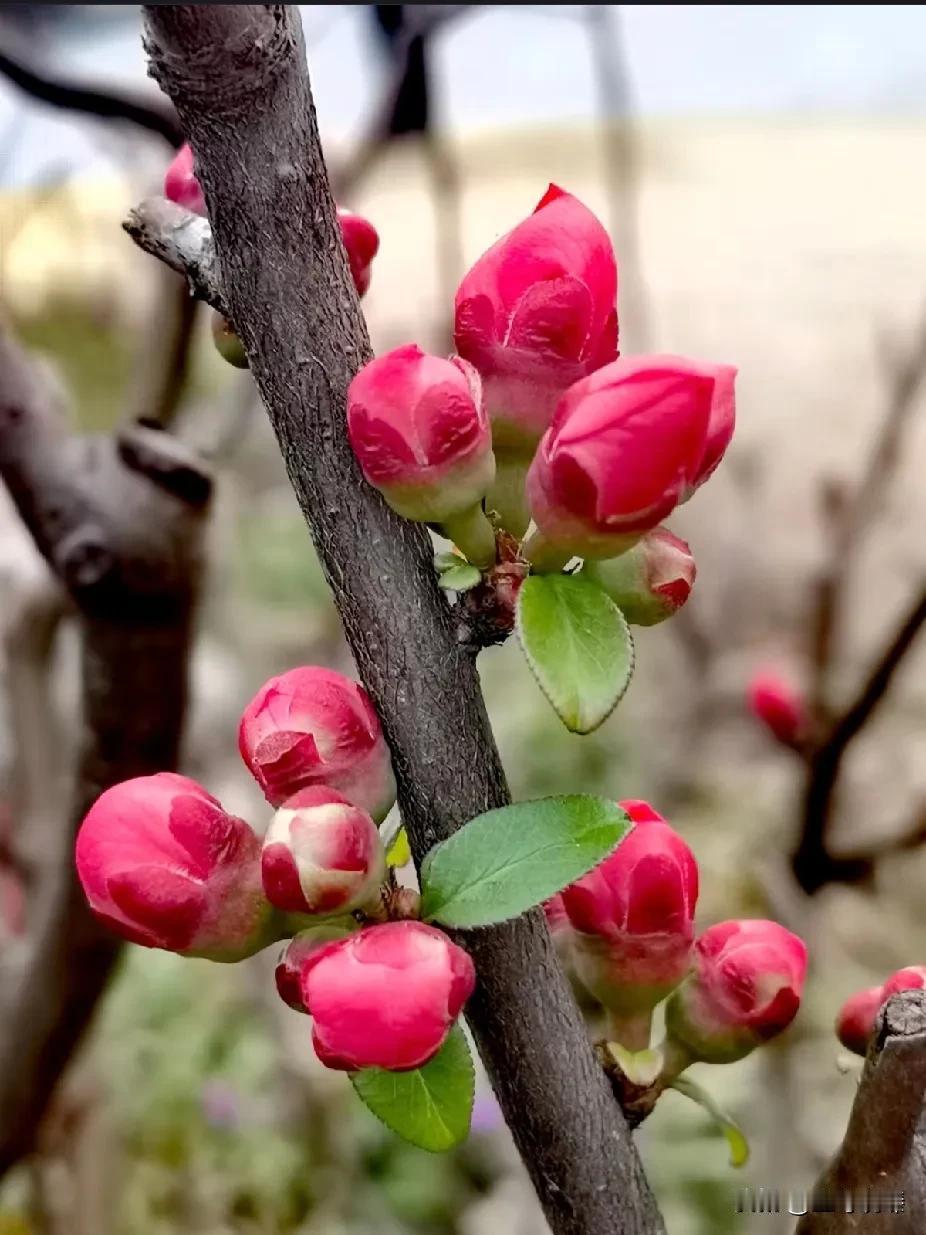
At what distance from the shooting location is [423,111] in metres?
1.42

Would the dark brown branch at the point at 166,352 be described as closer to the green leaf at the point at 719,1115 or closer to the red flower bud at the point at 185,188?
the red flower bud at the point at 185,188

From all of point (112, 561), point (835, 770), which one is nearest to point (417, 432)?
point (112, 561)

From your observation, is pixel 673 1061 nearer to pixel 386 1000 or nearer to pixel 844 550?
pixel 386 1000

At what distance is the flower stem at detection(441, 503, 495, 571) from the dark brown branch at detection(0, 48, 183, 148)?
534 mm

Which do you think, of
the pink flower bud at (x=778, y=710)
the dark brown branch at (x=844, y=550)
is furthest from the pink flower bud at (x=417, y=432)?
the dark brown branch at (x=844, y=550)

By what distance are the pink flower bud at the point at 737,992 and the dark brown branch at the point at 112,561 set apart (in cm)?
37

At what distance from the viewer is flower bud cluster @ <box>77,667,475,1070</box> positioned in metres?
0.25

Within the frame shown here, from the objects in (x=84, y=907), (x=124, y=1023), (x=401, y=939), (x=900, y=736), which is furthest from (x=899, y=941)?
(x=401, y=939)

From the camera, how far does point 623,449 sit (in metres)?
0.24

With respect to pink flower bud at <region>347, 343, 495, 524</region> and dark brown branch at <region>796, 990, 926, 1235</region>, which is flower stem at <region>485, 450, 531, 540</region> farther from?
A: dark brown branch at <region>796, 990, 926, 1235</region>

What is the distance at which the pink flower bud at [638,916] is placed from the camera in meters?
0.32

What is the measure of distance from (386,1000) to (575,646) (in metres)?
0.08

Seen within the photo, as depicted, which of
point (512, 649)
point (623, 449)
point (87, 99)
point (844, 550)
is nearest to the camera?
point (623, 449)

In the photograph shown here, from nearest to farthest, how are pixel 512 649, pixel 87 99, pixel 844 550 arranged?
pixel 87 99, pixel 844 550, pixel 512 649
